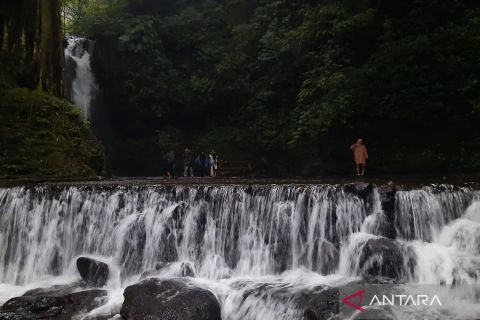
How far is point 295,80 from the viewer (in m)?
21.1

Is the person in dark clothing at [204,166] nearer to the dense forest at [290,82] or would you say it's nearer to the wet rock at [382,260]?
the dense forest at [290,82]

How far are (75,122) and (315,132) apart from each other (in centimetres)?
890

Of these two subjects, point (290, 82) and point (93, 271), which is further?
point (290, 82)

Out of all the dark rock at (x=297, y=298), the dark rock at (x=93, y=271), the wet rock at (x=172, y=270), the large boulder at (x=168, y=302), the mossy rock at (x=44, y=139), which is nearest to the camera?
the dark rock at (x=297, y=298)

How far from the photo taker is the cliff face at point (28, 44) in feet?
55.3

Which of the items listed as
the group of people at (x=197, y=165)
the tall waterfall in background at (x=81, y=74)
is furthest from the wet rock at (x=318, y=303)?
the tall waterfall in background at (x=81, y=74)

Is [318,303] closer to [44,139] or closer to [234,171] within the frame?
[44,139]

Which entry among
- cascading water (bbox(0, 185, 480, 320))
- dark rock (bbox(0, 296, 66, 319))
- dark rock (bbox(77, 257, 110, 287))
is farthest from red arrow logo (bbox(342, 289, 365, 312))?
dark rock (bbox(77, 257, 110, 287))

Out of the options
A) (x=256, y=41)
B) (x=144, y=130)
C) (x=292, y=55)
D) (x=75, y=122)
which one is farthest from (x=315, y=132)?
(x=144, y=130)

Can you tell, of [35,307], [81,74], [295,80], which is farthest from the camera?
[81,74]

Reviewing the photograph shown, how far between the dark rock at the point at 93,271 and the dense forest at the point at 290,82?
1000 centimetres

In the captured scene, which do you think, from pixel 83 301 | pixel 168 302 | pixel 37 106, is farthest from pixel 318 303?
pixel 37 106

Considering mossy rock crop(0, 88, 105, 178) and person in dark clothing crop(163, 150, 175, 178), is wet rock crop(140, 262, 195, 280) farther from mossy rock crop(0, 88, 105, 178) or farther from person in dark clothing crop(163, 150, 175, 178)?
person in dark clothing crop(163, 150, 175, 178)

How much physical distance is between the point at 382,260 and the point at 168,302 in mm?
3845
